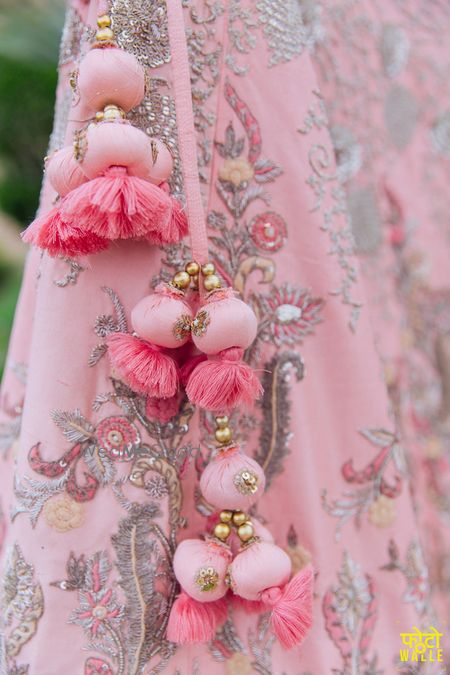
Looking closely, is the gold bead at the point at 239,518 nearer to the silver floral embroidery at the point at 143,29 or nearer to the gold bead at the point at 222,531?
the gold bead at the point at 222,531

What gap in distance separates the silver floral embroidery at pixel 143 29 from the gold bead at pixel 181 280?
153 millimetres

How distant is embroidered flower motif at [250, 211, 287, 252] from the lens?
1.52 ft

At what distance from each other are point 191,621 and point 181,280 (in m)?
0.23

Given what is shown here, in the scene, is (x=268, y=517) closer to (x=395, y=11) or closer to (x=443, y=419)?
(x=443, y=419)

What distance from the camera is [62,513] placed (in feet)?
1.31

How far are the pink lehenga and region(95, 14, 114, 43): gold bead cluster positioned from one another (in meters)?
0.02

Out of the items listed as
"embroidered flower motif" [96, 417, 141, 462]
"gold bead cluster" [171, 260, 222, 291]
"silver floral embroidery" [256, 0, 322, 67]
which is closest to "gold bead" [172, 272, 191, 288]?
"gold bead cluster" [171, 260, 222, 291]

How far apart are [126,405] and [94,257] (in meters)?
0.11

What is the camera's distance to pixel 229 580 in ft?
1.26

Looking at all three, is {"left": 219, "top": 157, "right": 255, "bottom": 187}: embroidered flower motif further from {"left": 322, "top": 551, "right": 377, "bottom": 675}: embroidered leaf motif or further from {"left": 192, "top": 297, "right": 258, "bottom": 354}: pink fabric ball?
{"left": 322, "top": 551, "right": 377, "bottom": 675}: embroidered leaf motif

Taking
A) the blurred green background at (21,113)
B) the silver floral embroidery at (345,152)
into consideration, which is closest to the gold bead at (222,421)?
the silver floral embroidery at (345,152)

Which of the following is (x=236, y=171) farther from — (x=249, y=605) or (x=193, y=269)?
(x=249, y=605)

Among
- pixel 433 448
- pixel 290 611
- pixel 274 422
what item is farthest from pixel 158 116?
pixel 433 448

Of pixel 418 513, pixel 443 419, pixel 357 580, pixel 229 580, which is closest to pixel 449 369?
pixel 443 419
